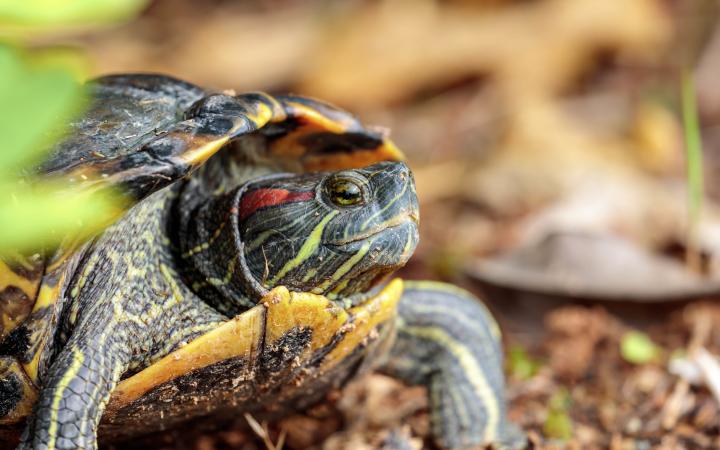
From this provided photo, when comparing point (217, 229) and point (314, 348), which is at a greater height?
point (217, 229)

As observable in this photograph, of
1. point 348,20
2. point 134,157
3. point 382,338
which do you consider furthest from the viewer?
point 348,20

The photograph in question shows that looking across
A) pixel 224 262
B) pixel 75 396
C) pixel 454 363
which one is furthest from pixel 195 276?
pixel 454 363

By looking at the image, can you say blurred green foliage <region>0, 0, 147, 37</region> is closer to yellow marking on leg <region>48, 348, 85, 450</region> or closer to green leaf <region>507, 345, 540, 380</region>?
yellow marking on leg <region>48, 348, 85, 450</region>

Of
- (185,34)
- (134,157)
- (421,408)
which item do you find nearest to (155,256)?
(134,157)

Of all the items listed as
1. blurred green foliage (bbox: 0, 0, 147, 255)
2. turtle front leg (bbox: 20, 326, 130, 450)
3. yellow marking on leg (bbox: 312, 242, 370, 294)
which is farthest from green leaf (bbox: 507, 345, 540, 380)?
blurred green foliage (bbox: 0, 0, 147, 255)

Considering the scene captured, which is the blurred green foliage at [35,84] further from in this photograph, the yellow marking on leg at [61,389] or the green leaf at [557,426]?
the green leaf at [557,426]

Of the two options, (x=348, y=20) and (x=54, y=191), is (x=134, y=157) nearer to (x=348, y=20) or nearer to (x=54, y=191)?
(x=54, y=191)

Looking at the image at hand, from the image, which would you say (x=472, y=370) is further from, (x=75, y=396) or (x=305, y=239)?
(x=75, y=396)
